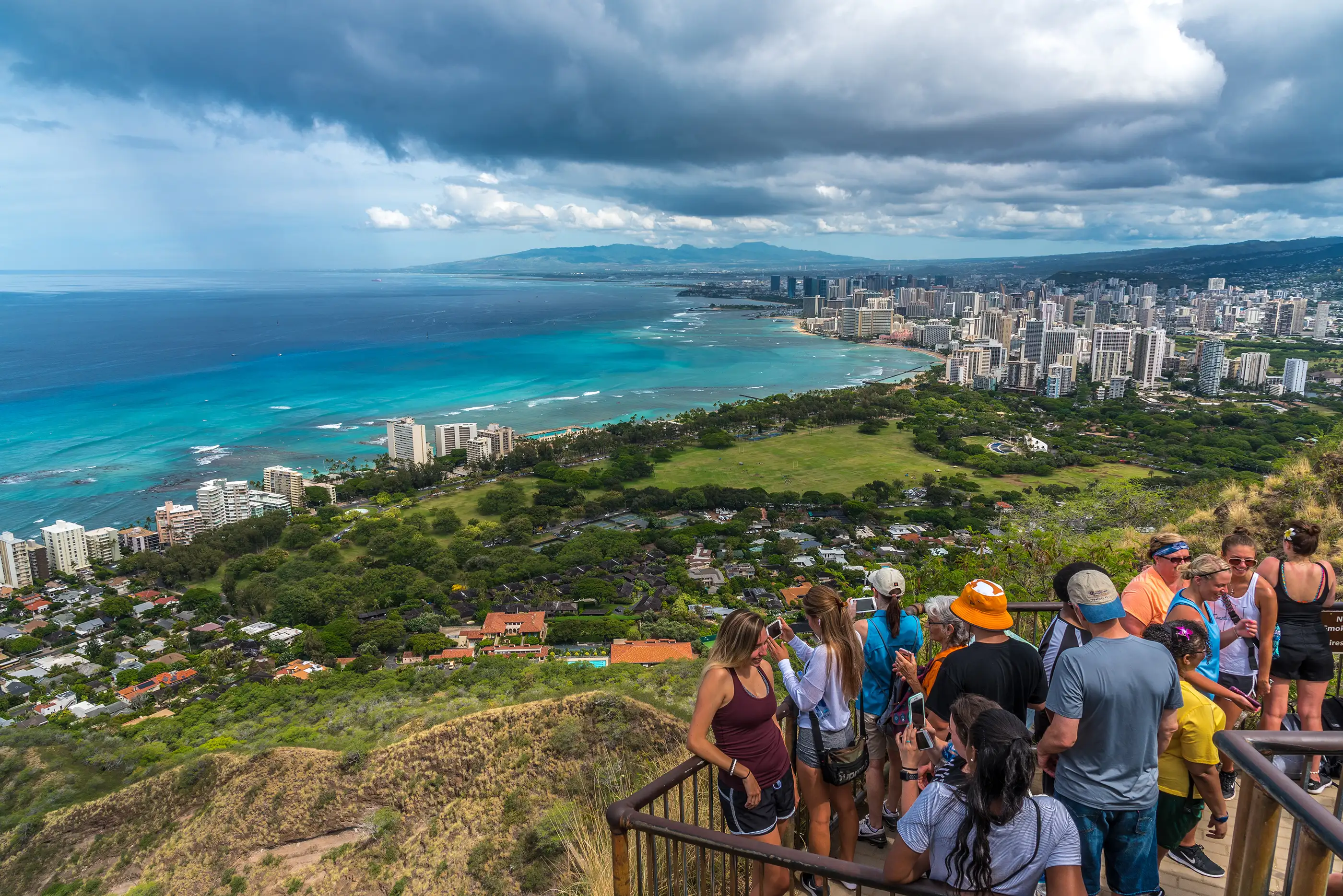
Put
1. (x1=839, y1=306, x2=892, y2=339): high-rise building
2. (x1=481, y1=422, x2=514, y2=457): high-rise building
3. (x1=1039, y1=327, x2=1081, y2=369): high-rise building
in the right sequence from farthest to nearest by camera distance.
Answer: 1. (x1=839, y1=306, x2=892, y2=339): high-rise building
2. (x1=1039, y1=327, x2=1081, y2=369): high-rise building
3. (x1=481, y1=422, x2=514, y2=457): high-rise building

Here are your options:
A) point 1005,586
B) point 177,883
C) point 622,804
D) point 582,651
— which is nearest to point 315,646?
point 582,651

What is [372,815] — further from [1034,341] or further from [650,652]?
[1034,341]

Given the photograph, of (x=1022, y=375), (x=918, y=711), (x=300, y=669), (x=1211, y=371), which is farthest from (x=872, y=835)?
(x=1211, y=371)

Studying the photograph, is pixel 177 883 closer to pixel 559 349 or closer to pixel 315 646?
pixel 315 646

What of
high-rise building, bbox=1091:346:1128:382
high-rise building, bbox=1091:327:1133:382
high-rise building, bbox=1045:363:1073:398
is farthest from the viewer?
high-rise building, bbox=1091:327:1133:382

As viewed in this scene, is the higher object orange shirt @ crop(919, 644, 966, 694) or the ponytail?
the ponytail

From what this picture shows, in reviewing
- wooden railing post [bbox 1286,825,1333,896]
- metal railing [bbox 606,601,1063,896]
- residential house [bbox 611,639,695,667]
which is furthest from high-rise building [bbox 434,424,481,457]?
wooden railing post [bbox 1286,825,1333,896]

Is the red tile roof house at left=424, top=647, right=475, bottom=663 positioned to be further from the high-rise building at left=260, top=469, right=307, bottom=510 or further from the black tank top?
the high-rise building at left=260, top=469, right=307, bottom=510
